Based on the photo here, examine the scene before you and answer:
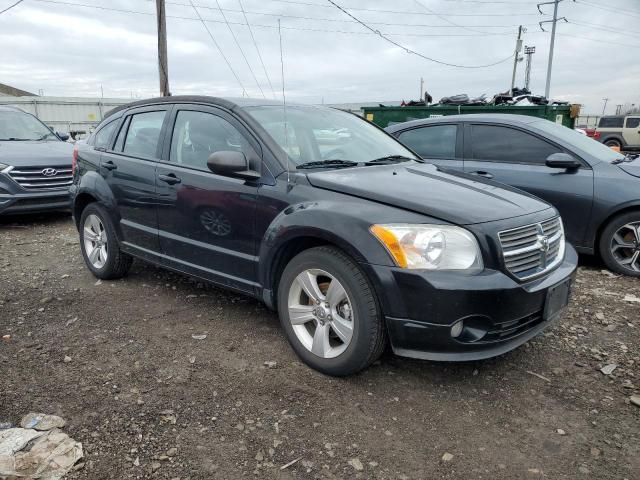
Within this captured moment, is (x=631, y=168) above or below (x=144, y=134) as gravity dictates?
below

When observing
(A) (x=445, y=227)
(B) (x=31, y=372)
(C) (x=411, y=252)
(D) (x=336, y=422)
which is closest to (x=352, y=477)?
(D) (x=336, y=422)

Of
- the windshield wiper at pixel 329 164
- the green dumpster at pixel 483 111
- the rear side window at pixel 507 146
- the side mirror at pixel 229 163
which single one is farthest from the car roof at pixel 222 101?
the green dumpster at pixel 483 111

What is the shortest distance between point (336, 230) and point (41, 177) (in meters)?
6.05

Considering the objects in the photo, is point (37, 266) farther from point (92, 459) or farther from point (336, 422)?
point (336, 422)

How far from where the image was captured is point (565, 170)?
5059 millimetres

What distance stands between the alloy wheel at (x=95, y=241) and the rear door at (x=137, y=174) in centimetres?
43

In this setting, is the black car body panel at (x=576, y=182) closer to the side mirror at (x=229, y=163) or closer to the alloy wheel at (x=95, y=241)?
the side mirror at (x=229, y=163)

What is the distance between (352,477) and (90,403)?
1.49 metres

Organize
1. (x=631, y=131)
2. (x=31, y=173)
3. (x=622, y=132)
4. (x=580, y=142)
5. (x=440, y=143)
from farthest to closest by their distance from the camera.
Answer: (x=622, y=132)
(x=631, y=131)
(x=31, y=173)
(x=440, y=143)
(x=580, y=142)

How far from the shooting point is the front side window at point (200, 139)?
11.7ft

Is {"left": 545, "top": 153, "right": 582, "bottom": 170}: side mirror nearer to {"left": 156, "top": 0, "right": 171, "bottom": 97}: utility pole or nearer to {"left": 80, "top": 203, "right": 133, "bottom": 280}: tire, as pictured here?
{"left": 80, "top": 203, "right": 133, "bottom": 280}: tire

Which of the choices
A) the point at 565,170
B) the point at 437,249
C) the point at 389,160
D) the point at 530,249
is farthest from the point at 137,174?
the point at 565,170

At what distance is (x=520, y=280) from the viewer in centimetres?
269

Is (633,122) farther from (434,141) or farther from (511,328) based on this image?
(511,328)
